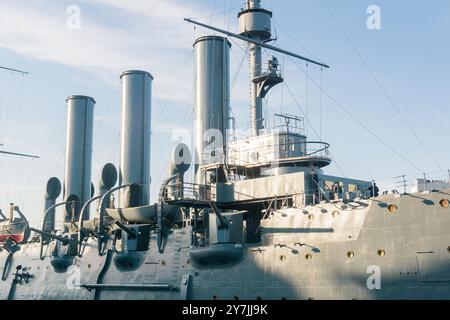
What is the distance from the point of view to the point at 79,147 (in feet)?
137

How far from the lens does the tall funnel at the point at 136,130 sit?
34.1 meters

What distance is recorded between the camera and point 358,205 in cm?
1741

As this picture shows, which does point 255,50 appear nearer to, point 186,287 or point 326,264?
point 186,287

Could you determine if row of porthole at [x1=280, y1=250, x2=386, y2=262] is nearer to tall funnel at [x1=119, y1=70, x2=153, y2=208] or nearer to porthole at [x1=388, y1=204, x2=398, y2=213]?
porthole at [x1=388, y1=204, x2=398, y2=213]

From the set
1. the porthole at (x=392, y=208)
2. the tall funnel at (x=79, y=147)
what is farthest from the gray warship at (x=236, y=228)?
the tall funnel at (x=79, y=147)

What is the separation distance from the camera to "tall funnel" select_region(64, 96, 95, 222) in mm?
40594

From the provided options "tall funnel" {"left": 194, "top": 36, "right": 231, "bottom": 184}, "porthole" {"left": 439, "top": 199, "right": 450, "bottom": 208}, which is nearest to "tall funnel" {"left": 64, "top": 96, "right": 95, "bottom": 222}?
"tall funnel" {"left": 194, "top": 36, "right": 231, "bottom": 184}

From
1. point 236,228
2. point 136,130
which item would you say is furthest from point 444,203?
point 136,130

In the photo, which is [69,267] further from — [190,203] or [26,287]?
[190,203]

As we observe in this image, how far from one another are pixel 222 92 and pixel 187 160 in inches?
370

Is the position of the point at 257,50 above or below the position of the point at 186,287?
above

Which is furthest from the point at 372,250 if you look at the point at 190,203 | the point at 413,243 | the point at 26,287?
the point at 26,287

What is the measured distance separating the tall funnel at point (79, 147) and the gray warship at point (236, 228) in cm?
347

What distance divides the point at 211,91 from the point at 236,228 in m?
13.1
